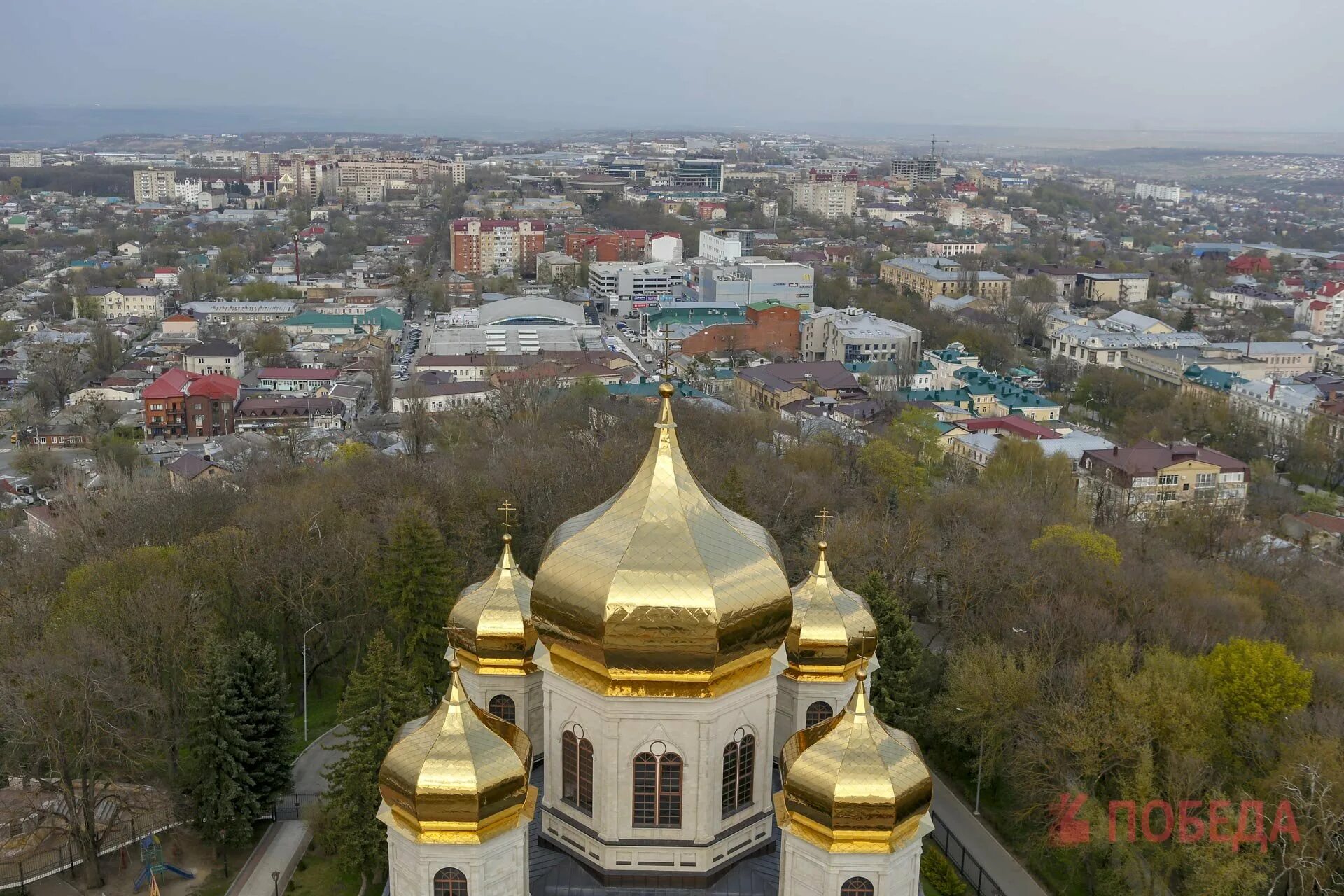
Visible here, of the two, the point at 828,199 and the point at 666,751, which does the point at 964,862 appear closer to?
the point at 666,751

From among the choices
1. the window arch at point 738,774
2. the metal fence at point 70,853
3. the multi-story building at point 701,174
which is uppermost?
the multi-story building at point 701,174

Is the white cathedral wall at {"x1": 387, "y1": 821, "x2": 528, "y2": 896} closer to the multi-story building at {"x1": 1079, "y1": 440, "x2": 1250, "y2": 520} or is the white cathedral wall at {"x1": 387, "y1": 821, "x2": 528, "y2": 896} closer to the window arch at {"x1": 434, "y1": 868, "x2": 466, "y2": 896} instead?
the window arch at {"x1": 434, "y1": 868, "x2": 466, "y2": 896}

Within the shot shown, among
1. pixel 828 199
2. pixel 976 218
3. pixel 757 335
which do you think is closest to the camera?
pixel 757 335

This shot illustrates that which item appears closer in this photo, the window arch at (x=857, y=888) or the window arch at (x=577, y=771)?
the window arch at (x=857, y=888)

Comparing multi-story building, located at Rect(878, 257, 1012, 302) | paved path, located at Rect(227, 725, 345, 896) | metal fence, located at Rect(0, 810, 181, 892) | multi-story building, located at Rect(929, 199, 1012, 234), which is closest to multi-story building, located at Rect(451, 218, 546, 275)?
multi-story building, located at Rect(878, 257, 1012, 302)

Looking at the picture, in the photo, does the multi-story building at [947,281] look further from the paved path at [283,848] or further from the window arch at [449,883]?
the window arch at [449,883]

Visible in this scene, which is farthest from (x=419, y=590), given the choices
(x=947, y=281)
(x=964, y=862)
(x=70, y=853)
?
(x=947, y=281)

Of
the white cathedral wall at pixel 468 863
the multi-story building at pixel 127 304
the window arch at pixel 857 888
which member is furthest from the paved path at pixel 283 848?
the multi-story building at pixel 127 304
